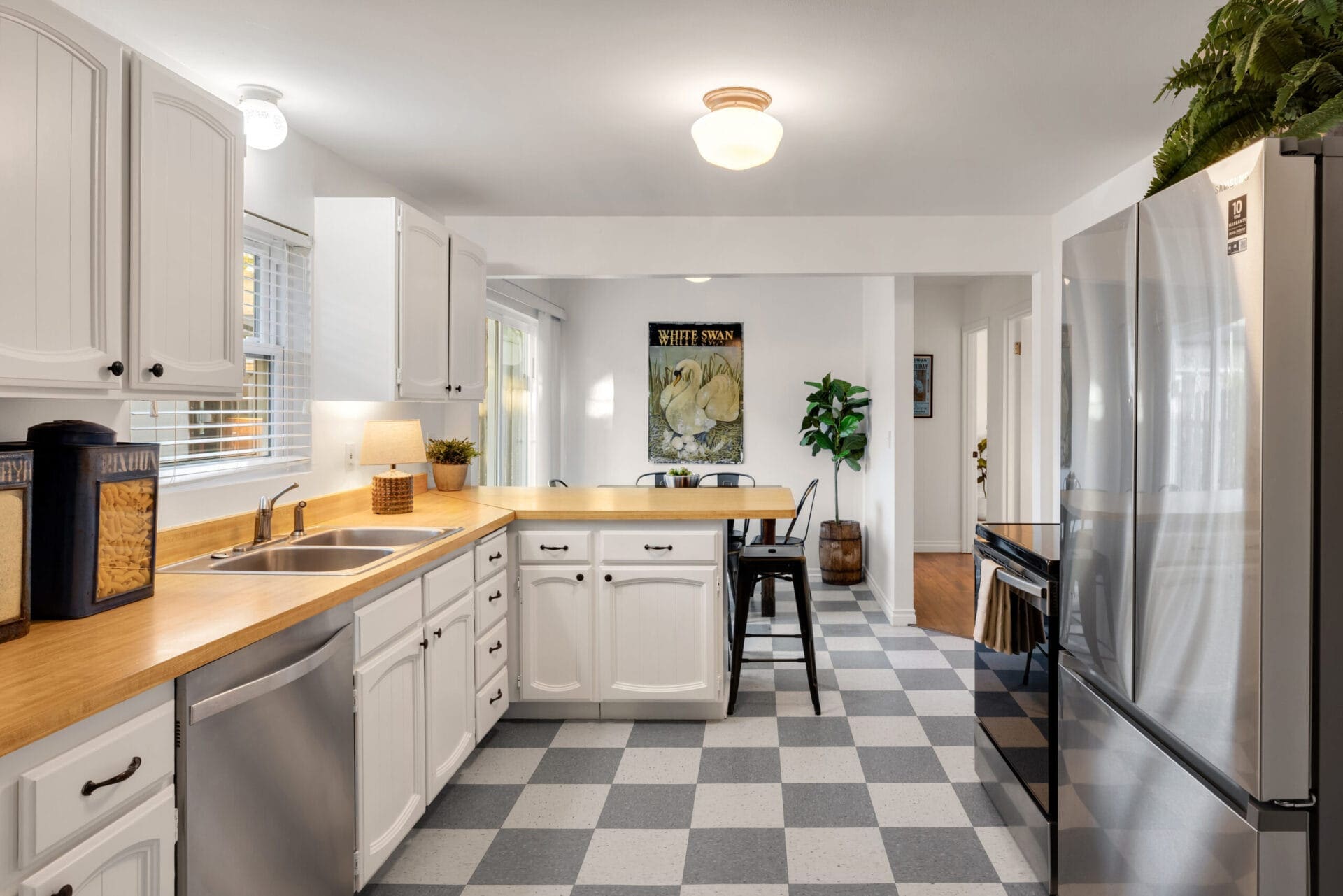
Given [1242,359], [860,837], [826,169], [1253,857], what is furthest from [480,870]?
[826,169]

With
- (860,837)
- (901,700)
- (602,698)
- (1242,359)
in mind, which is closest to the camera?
(1242,359)

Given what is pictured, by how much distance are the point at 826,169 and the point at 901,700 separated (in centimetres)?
228

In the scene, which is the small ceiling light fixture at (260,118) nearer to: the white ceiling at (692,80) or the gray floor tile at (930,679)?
the white ceiling at (692,80)

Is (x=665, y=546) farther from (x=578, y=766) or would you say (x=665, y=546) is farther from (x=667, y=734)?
(x=578, y=766)

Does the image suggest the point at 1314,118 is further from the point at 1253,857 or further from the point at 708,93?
the point at 708,93

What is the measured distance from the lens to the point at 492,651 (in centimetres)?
301

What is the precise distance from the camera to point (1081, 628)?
1787 mm

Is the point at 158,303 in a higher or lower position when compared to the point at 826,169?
lower

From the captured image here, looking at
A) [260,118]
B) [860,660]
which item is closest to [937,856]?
[860,660]

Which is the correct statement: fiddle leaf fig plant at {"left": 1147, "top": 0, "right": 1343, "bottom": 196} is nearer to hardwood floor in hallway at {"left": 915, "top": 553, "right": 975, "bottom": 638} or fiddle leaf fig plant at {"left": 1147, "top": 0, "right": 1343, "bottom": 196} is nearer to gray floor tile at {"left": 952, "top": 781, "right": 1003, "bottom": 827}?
gray floor tile at {"left": 952, "top": 781, "right": 1003, "bottom": 827}

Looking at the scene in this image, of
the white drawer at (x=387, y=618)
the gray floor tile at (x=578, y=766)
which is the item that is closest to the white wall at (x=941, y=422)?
the gray floor tile at (x=578, y=766)

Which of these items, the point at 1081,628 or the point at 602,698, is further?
the point at 602,698

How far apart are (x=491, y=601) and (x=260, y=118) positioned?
1777 mm

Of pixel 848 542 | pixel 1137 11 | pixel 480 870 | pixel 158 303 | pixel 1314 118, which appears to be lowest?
pixel 480 870
